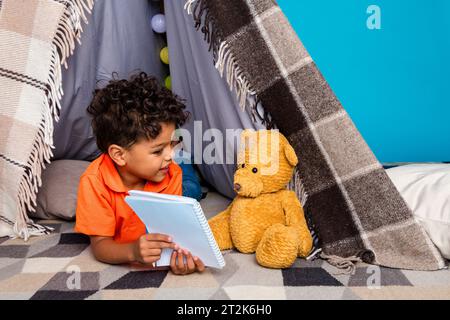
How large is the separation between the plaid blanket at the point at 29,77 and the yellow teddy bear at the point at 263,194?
570 millimetres

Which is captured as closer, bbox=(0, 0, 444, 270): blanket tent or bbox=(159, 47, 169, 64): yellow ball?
bbox=(0, 0, 444, 270): blanket tent

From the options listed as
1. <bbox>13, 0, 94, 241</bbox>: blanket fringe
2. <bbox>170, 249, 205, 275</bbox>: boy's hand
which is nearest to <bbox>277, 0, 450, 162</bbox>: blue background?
<bbox>13, 0, 94, 241</bbox>: blanket fringe

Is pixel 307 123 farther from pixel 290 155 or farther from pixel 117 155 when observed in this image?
pixel 117 155

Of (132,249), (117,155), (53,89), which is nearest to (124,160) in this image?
(117,155)

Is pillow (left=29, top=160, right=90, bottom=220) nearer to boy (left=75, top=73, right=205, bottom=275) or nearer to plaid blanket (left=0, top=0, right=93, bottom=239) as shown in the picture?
plaid blanket (left=0, top=0, right=93, bottom=239)

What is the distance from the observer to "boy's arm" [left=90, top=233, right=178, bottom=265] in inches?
42.8

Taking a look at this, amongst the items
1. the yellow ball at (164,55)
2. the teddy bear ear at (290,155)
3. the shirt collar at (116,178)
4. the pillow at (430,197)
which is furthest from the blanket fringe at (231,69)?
the yellow ball at (164,55)

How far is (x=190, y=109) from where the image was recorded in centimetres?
180

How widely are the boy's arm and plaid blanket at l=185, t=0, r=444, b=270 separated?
1.39ft

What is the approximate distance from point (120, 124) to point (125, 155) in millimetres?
82

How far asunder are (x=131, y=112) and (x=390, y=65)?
4.03 feet

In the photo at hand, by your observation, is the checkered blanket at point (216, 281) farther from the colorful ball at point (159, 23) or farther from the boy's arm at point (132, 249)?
the colorful ball at point (159, 23)

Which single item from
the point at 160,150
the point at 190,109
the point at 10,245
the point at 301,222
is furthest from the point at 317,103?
the point at 10,245
